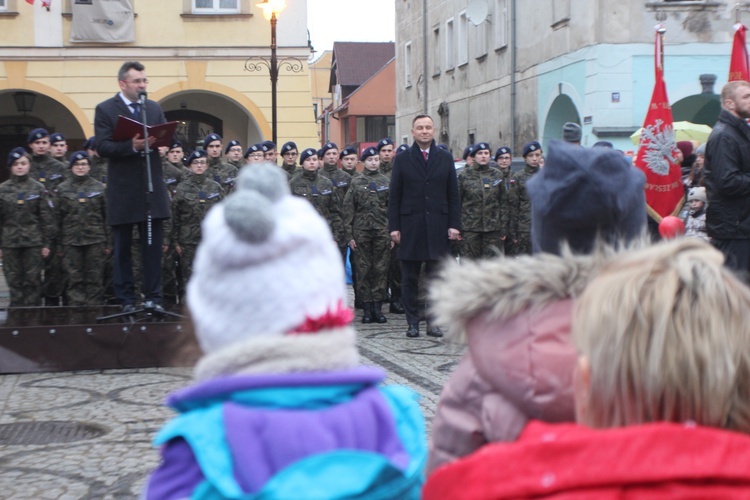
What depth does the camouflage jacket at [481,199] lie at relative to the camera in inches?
492

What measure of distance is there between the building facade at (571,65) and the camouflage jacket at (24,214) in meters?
14.3

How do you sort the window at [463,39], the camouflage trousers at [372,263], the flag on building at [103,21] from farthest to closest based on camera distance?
1. the window at [463,39]
2. the flag on building at [103,21]
3. the camouflage trousers at [372,263]

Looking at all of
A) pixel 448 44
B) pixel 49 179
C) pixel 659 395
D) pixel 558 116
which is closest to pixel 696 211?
pixel 49 179

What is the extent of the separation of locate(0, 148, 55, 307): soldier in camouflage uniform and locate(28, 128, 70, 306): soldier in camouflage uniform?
0.27 m

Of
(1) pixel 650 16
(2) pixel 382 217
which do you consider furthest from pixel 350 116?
(2) pixel 382 217

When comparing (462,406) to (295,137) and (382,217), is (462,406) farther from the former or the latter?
(295,137)

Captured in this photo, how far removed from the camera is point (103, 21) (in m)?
21.0

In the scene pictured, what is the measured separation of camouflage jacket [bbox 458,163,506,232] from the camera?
12.5 metres

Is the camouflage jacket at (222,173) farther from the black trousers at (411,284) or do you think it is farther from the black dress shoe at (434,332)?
the black dress shoe at (434,332)

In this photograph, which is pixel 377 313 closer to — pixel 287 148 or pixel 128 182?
pixel 128 182

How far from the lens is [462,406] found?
7.86ft

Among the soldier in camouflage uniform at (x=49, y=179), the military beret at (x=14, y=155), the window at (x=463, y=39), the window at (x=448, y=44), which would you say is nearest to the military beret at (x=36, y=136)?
the soldier in camouflage uniform at (x=49, y=179)

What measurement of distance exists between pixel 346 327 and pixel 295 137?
66.0 feet

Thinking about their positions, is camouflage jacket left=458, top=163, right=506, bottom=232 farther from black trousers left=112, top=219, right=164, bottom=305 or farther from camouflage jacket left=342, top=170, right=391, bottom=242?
black trousers left=112, top=219, right=164, bottom=305
